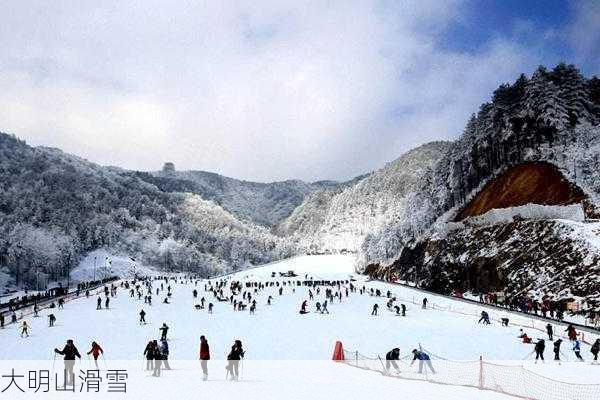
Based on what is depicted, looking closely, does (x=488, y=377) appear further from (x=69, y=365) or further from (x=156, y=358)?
(x=69, y=365)

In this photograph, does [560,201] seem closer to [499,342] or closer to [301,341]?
[499,342]

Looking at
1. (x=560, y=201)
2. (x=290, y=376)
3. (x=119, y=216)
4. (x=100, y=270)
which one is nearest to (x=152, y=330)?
(x=290, y=376)

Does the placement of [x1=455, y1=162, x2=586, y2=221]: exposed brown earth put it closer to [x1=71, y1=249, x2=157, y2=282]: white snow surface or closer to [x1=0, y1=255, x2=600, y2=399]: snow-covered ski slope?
[x1=0, y1=255, x2=600, y2=399]: snow-covered ski slope

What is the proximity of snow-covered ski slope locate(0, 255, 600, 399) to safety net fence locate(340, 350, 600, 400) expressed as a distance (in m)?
0.88

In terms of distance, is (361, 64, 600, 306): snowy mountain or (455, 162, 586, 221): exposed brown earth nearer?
(361, 64, 600, 306): snowy mountain

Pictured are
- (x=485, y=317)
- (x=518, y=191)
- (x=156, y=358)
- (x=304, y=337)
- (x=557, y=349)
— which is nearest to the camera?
(x=156, y=358)

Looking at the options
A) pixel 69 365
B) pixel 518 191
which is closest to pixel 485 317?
pixel 69 365

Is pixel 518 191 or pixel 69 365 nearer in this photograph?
pixel 69 365

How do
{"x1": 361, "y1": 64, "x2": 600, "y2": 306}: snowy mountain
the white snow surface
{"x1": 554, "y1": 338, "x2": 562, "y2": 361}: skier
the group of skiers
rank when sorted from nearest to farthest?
1. the group of skiers
2. {"x1": 554, "y1": 338, "x2": 562, "y2": 361}: skier
3. {"x1": 361, "y1": 64, "x2": 600, "y2": 306}: snowy mountain
4. the white snow surface

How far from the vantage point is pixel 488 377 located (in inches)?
674

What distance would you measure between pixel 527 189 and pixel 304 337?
39823 mm

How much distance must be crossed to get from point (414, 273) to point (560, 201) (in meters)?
24.2

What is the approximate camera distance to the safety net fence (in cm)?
1452

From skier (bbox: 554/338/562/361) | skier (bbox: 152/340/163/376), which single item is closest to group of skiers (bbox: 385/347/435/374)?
skier (bbox: 554/338/562/361)
